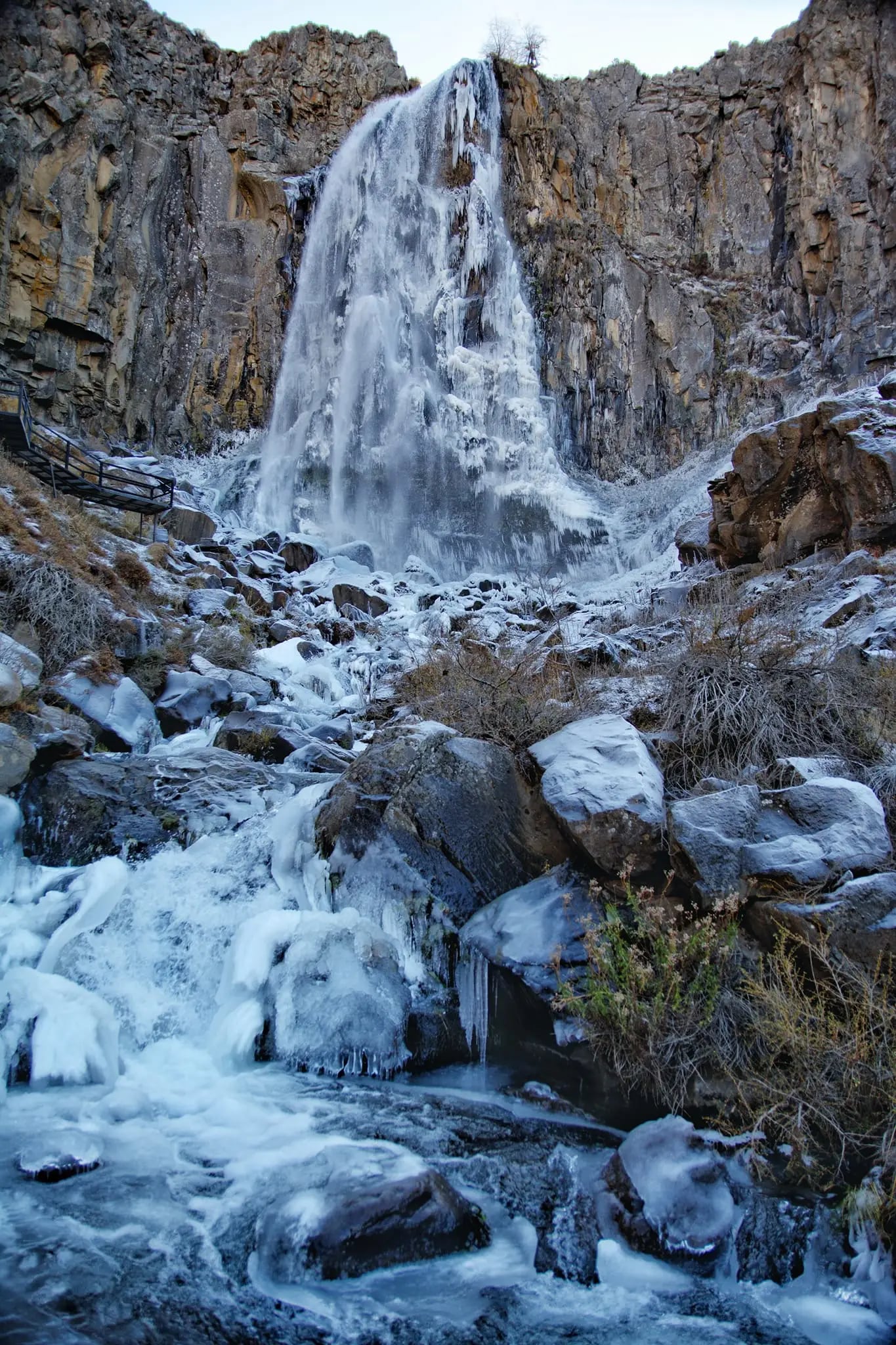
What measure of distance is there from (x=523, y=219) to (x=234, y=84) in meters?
8.48

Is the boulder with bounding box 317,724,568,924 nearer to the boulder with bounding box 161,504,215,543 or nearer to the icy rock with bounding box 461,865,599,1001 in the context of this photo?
the icy rock with bounding box 461,865,599,1001

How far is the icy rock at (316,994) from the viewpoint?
4.50 meters

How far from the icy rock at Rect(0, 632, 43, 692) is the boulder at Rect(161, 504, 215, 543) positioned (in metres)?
8.00

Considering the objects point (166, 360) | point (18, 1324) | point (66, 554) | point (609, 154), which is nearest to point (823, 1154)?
point (18, 1324)

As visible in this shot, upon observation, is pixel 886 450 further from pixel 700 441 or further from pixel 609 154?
pixel 609 154

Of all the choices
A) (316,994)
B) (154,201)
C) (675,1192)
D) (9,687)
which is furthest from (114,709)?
(154,201)

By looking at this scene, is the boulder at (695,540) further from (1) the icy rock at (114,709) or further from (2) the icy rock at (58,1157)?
(2) the icy rock at (58,1157)

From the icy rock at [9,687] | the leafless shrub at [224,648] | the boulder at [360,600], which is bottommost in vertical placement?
the icy rock at [9,687]

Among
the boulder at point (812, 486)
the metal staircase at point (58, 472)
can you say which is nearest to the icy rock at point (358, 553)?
the metal staircase at point (58, 472)

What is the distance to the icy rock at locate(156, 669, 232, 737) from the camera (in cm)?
832

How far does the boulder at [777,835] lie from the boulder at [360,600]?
10.3 m

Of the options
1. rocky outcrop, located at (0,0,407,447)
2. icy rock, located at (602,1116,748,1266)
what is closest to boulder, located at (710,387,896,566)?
icy rock, located at (602,1116,748,1266)

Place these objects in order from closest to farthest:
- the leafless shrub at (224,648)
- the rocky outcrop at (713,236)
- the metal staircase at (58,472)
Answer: the leafless shrub at (224,648)
the metal staircase at (58,472)
the rocky outcrop at (713,236)

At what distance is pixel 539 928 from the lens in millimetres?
4863
